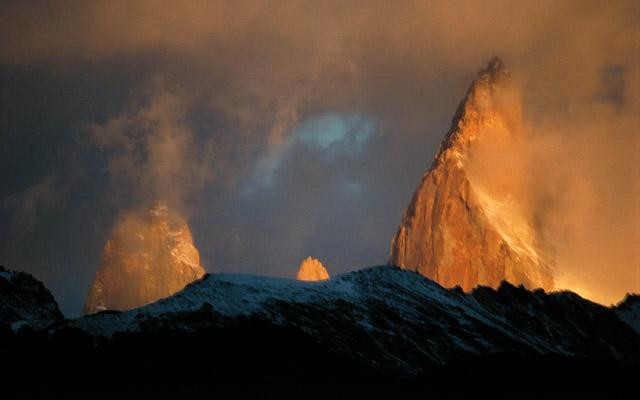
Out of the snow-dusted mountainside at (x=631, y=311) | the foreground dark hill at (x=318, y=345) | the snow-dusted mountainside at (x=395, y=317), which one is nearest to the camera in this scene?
the foreground dark hill at (x=318, y=345)

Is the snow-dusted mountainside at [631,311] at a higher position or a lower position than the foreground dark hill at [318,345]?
higher

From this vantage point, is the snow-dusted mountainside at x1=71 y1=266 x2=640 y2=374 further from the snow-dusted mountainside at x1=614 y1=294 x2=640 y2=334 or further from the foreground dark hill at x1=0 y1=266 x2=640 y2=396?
the snow-dusted mountainside at x1=614 y1=294 x2=640 y2=334

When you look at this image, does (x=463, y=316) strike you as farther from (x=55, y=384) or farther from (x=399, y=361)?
(x=55, y=384)

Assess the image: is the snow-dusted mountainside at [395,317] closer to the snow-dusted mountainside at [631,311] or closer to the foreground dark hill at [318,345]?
the foreground dark hill at [318,345]

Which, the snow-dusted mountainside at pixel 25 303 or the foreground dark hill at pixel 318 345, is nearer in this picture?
the foreground dark hill at pixel 318 345

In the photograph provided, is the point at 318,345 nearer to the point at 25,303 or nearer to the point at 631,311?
the point at 25,303

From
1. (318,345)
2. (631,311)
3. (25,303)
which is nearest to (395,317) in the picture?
(318,345)

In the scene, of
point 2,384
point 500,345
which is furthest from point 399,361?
point 2,384

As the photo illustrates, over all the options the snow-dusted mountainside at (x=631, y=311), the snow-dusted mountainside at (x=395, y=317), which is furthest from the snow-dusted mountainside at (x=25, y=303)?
the snow-dusted mountainside at (x=631, y=311)
